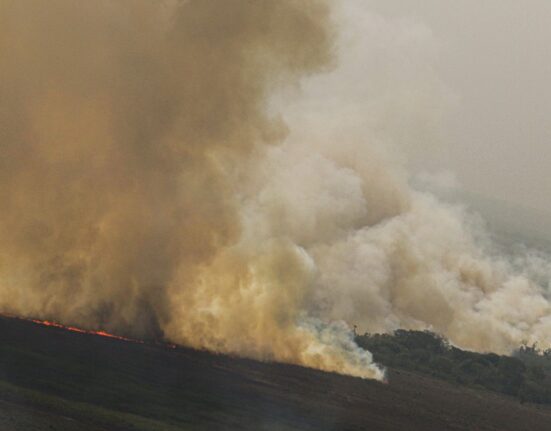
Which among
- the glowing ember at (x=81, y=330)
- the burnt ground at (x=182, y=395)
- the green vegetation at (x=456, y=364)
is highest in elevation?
the green vegetation at (x=456, y=364)

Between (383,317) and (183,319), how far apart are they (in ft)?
222

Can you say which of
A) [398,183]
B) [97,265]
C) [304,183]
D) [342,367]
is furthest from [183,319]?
[398,183]

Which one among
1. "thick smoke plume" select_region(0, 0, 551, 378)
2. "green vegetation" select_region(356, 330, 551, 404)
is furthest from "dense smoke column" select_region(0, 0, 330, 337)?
"green vegetation" select_region(356, 330, 551, 404)

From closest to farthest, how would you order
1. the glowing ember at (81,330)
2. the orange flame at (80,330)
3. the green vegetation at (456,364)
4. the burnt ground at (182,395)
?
the burnt ground at (182,395), the orange flame at (80,330), the glowing ember at (81,330), the green vegetation at (456,364)

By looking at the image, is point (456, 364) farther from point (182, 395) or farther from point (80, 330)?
point (182, 395)

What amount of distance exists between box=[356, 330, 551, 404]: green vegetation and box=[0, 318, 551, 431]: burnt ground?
2183 centimetres

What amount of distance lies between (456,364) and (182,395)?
72.7 metres

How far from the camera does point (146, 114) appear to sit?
9694 centimetres

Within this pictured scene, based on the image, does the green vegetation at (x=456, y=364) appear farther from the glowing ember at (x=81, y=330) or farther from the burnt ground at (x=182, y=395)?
the glowing ember at (x=81, y=330)

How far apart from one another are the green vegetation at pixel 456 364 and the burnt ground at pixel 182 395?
21832 millimetres

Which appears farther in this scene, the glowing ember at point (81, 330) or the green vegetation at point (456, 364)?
the green vegetation at point (456, 364)

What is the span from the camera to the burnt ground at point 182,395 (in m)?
62.7

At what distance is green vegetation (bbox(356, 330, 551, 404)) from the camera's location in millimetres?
135375

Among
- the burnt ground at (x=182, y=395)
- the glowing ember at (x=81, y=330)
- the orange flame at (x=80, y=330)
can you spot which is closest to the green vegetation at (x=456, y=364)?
the burnt ground at (x=182, y=395)
